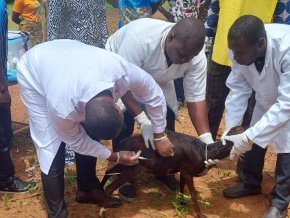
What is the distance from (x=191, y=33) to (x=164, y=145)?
1028 mm

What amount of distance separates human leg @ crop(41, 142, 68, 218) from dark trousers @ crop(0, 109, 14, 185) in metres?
0.89

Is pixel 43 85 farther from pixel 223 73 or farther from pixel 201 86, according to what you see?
pixel 223 73

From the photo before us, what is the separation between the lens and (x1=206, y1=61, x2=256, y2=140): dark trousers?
4770 mm

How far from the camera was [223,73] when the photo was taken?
4.78 m

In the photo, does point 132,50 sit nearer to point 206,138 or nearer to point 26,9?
point 206,138

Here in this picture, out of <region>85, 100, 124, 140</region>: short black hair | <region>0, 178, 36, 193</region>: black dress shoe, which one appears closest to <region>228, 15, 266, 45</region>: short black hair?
<region>85, 100, 124, 140</region>: short black hair

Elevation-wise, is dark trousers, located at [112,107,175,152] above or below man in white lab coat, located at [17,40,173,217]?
below

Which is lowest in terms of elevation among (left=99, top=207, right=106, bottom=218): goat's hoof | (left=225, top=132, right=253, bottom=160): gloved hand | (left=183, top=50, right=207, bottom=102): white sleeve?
(left=99, top=207, right=106, bottom=218): goat's hoof

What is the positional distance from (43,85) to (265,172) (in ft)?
9.75

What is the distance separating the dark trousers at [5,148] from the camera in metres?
4.24

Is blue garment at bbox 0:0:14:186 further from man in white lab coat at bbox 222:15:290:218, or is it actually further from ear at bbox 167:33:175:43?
man in white lab coat at bbox 222:15:290:218

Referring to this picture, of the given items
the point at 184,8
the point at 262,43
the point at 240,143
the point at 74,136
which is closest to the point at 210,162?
the point at 240,143

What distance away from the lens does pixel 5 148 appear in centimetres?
427

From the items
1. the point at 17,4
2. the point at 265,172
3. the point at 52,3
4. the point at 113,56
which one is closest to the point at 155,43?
the point at 113,56
